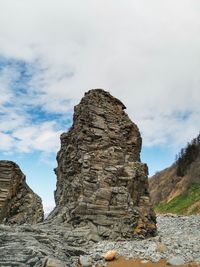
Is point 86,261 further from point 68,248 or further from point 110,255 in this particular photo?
A: point 68,248

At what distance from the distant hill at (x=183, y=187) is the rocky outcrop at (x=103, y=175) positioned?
32.5 metres

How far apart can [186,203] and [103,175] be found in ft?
142

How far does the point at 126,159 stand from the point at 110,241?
7564 mm

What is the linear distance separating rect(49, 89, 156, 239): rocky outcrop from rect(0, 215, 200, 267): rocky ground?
149cm

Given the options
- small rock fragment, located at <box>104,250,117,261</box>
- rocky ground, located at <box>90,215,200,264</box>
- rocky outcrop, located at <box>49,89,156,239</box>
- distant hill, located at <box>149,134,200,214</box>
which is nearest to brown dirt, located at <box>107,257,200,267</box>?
small rock fragment, located at <box>104,250,117,261</box>

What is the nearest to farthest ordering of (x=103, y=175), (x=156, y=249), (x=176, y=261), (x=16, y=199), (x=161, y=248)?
(x=176, y=261) → (x=161, y=248) → (x=156, y=249) → (x=103, y=175) → (x=16, y=199)

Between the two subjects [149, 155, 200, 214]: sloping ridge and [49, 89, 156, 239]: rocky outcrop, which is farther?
[149, 155, 200, 214]: sloping ridge

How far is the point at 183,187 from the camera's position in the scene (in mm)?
92750

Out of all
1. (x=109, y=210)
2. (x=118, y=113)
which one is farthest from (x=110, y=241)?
(x=118, y=113)

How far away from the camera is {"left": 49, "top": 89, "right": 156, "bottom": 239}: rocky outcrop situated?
104 feet

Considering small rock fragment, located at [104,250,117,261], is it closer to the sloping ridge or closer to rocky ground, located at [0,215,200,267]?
rocky ground, located at [0,215,200,267]

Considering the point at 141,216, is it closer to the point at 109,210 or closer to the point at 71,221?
the point at 109,210

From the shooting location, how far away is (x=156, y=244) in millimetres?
27719

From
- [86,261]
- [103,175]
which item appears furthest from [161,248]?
[103,175]
